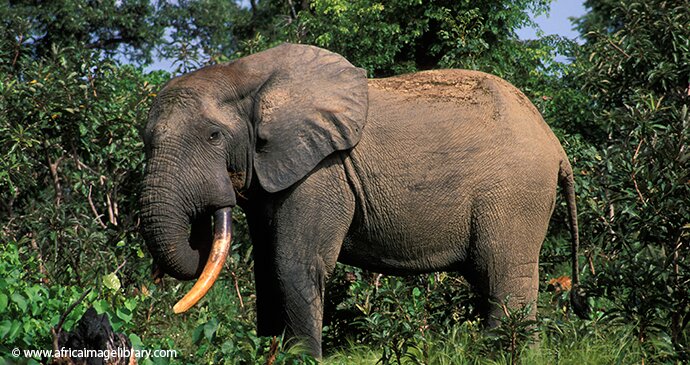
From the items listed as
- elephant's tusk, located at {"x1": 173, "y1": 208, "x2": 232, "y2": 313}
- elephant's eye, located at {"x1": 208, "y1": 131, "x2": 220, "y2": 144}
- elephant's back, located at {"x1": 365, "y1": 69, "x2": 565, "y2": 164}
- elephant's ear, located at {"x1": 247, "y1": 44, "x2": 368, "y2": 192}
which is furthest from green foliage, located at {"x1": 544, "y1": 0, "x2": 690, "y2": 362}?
elephant's eye, located at {"x1": 208, "y1": 131, "x2": 220, "y2": 144}

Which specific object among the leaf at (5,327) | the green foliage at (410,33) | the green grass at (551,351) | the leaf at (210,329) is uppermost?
the green foliage at (410,33)

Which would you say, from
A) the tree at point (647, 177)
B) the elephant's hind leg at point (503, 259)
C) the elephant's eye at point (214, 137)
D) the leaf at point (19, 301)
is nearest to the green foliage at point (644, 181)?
the tree at point (647, 177)

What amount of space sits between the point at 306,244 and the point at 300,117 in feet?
2.65

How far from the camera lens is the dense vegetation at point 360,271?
6.06 metres

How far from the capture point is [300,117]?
21.7 ft

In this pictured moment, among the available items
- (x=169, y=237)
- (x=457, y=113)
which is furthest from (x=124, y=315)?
(x=457, y=113)

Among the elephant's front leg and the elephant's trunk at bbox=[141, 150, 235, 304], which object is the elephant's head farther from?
the elephant's front leg

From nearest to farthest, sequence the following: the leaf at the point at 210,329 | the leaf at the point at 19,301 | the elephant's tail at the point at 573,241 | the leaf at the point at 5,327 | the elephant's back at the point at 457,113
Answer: the leaf at the point at 5,327
the leaf at the point at 19,301
the leaf at the point at 210,329
the elephant's back at the point at 457,113
the elephant's tail at the point at 573,241

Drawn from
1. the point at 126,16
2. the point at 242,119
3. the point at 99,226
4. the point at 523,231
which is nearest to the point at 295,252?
the point at 242,119

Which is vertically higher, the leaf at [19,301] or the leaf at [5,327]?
the leaf at [19,301]

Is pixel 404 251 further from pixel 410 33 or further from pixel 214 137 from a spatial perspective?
pixel 410 33

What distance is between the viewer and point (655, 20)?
9859 mm

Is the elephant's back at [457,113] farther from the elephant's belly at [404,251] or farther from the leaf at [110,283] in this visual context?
the leaf at [110,283]

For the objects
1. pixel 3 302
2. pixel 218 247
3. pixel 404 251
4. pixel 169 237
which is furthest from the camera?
pixel 404 251
